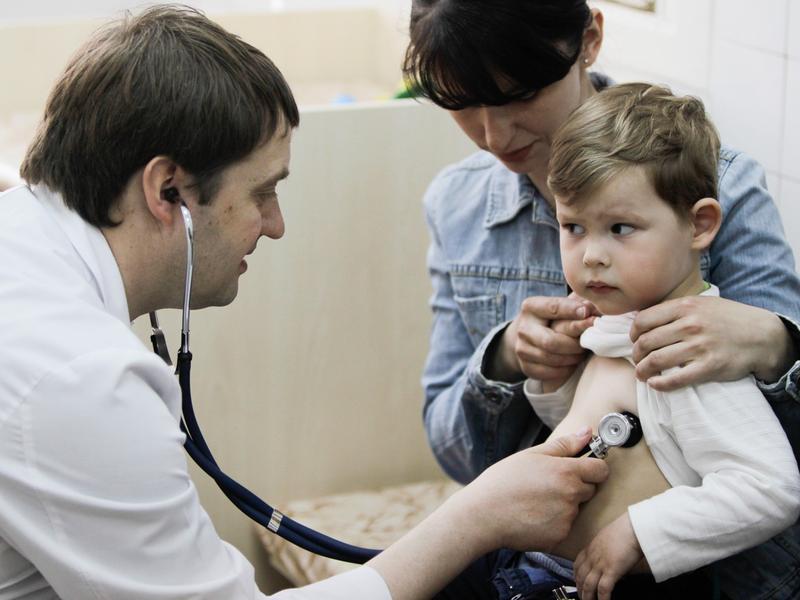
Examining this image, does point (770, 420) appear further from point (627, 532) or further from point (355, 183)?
point (355, 183)

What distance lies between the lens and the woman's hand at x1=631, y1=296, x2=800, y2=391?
4.40ft

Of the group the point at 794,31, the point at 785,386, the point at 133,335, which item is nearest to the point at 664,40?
the point at 794,31

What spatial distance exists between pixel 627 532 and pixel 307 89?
94.0 inches

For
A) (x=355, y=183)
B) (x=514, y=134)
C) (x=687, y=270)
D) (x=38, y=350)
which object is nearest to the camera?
(x=38, y=350)

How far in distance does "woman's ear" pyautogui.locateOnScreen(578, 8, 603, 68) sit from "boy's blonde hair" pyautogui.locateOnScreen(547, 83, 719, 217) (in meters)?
0.22

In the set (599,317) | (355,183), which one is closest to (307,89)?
(355,183)

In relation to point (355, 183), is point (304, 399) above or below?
below

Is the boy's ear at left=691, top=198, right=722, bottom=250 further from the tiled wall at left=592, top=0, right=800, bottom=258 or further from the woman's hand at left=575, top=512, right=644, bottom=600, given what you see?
the tiled wall at left=592, top=0, right=800, bottom=258

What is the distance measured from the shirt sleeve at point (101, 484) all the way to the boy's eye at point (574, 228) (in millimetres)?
543

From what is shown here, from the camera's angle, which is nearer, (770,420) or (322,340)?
(770,420)

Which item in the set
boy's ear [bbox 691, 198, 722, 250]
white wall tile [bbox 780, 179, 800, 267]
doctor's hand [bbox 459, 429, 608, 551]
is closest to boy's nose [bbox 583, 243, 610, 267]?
boy's ear [bbox 691, 198, 722, 250]

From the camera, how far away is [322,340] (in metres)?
2.46

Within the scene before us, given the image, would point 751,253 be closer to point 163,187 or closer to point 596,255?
point 596,255

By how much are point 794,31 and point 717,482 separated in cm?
101
